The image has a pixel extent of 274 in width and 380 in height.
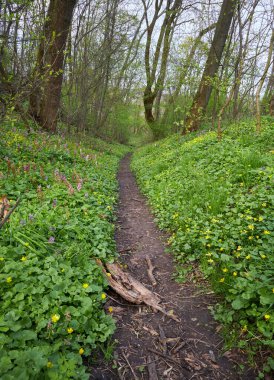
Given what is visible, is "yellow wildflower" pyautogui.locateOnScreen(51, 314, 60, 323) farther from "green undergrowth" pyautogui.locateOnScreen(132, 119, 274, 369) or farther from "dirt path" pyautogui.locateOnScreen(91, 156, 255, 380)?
"green undergrowth" pyautogui.locateOnScreen(132, 119, 274, 369)

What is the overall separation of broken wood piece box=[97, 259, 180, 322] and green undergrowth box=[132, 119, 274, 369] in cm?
70

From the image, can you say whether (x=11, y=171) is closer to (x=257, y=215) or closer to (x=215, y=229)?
(x=215, y=229)

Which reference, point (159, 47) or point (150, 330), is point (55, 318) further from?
point (159, 47)

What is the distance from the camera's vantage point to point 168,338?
261 centimetres

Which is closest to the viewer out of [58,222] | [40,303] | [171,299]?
[40,303]

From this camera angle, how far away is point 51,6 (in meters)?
8.28

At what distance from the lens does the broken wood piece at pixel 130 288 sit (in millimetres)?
3018

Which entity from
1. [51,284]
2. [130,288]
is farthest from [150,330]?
[51,284]

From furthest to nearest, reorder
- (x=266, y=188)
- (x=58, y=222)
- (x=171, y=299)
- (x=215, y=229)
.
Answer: (x=266, y=188)
(x=215, y=229)
(x=58, y=222)
(x=171, y=299)

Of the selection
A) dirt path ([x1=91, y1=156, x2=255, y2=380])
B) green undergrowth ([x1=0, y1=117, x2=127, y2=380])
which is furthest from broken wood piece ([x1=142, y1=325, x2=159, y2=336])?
green undergrowth ([x1=0, y1=117, x2=127, y2=380])

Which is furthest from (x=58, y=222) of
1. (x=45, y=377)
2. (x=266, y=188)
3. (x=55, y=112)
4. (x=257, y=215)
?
(x=55, y=112)

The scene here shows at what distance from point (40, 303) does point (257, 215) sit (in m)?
3.20

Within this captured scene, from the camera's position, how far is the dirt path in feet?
7.39

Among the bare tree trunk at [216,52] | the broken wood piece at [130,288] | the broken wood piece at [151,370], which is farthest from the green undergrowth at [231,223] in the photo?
the bare tree trunk at [216,52]
